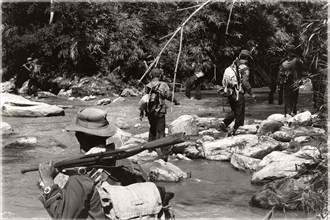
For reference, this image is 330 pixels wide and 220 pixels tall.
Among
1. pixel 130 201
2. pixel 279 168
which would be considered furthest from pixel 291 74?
pixel 130 201

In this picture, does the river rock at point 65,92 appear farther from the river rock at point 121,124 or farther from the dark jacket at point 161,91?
the dark jacket at point 161,91

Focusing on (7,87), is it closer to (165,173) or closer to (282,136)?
(282,136)

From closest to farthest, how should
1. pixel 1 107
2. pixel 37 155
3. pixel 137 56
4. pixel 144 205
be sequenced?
pixel 144 205 < pixel 37 155 < pixel 1 107 < pixel 137 56

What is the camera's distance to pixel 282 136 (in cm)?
1001

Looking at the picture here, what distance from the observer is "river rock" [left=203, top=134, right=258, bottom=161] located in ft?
29.6

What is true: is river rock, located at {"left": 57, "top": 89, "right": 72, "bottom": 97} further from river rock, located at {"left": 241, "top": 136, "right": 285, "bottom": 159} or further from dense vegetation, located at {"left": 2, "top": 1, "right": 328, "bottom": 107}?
river rock, located at {"left": 241, "top": 136, "right": 285, "bottom": 159}

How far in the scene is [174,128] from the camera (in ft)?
36.4

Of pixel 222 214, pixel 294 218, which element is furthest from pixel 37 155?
pixel 294 218

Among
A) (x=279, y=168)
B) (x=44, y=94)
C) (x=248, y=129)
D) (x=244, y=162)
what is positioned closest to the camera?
(x=279, y=168)

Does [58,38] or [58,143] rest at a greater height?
[58,38]

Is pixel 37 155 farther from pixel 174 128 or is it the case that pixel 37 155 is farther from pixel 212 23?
pixel 212 23

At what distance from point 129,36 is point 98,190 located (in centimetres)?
1652

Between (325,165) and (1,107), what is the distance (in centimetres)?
1110

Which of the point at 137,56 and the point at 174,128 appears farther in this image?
the point at 137,56
